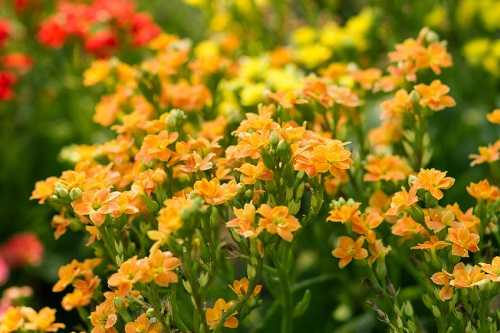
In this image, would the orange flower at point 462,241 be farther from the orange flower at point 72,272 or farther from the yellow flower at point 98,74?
the yellow flower at point 98,74

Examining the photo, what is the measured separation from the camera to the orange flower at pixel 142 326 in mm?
1554

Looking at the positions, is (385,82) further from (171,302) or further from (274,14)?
(274,14)

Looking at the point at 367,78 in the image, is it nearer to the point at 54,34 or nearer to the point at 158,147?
the point at 158,147

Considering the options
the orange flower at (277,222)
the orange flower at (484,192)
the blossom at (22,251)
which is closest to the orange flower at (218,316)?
the orange flower at (277,222)

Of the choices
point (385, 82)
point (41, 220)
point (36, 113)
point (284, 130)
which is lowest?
point (41, 220)

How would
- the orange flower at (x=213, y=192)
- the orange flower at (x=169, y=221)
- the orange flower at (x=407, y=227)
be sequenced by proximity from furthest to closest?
the orange flower at (x=407, y=227), the orange flower at (x=213, y=192), the orange flower at (x=169, y=221)

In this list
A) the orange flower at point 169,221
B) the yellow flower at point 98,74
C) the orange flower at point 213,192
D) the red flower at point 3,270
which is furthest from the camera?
the red flower at point 3,270

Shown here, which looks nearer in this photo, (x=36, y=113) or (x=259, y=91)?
(x=259, y=91)

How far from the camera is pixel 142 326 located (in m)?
1.56

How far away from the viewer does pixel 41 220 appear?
3059mm

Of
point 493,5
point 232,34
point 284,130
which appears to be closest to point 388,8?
point 493,5

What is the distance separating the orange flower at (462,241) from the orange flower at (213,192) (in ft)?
1.38

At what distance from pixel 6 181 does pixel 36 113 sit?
33 cm

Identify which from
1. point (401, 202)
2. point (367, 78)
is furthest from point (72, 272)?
point (367, 78)
